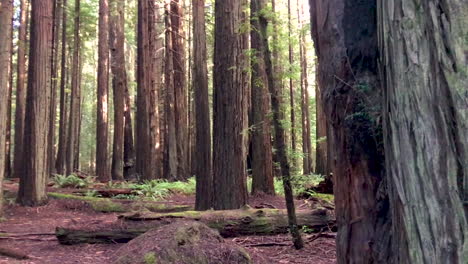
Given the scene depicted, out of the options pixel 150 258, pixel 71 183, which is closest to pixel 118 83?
pixel 71 183

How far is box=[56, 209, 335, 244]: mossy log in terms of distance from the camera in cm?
645

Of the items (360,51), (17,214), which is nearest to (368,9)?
(360,51)

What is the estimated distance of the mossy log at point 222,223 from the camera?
645 cm

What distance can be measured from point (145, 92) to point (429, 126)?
54.5 ft

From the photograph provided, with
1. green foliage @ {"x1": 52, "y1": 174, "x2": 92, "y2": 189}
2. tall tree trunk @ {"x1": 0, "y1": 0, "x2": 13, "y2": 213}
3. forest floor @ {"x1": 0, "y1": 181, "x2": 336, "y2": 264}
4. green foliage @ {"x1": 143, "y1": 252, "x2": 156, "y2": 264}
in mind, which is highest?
tall tree trunk @ {"x1": 0, "y1": 0, "x2": 13, "y2": 213}

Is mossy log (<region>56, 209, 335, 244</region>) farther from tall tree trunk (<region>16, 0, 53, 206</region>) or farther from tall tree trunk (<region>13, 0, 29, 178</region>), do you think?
tall tree trunk (<region>13, 0, 29, 178</region>)

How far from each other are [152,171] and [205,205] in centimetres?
932

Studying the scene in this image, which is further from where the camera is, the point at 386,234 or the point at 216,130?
the point at 216,130

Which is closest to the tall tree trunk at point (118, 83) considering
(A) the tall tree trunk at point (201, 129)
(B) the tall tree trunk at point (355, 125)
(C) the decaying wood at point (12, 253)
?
(A) the tall tree trunk at point (201, 129)

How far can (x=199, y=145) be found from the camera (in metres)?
8.84

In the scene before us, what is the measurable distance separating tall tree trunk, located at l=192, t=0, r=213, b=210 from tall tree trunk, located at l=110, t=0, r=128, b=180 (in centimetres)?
1058

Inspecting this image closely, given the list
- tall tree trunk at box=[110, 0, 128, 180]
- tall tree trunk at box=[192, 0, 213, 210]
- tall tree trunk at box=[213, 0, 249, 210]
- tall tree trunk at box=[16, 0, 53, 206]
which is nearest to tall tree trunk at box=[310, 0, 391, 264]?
tall tree trunk at box=[213, 0, 249, 210]

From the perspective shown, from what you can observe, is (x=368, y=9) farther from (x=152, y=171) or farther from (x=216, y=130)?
(x=152, y=171)

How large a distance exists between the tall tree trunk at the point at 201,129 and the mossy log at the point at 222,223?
5.23 ft
